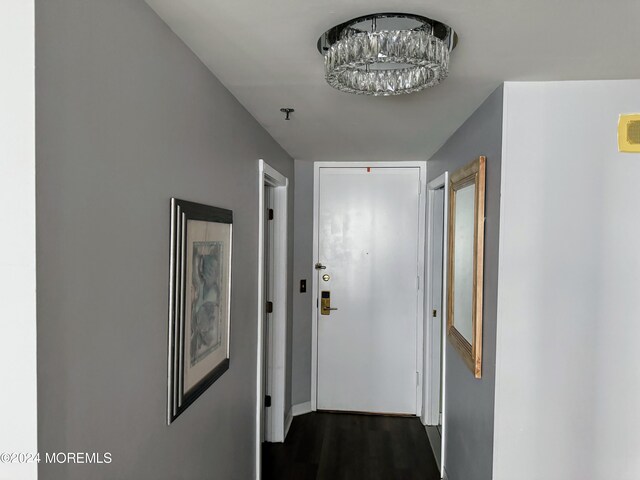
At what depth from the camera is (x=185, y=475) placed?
5.41 ft

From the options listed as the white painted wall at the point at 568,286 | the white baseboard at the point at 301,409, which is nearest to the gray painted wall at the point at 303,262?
the white baseboard at the point at 301,409

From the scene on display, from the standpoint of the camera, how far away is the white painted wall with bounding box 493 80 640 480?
73.0 inches

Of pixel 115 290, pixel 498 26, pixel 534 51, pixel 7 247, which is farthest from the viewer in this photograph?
pixel 534 51

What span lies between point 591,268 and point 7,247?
201cm

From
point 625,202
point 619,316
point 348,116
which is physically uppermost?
point 348,116

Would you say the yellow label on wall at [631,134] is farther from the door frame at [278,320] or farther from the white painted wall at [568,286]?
the door frame at [278,320]

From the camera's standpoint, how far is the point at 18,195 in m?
0.83

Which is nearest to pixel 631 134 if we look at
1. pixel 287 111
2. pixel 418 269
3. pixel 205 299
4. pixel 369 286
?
pixel 287 111

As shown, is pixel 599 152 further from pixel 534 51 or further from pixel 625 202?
pixel 534 51

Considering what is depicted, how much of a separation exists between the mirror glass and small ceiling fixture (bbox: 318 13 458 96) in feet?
3.09

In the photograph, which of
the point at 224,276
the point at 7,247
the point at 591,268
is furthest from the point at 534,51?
the point at 7,247

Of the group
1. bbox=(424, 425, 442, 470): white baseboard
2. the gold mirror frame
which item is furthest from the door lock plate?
the gold mirror frame

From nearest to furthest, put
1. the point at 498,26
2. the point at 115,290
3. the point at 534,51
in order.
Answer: the point at 115,290
the point at 498,26
the point at 534,51

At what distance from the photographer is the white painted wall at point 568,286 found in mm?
1855
